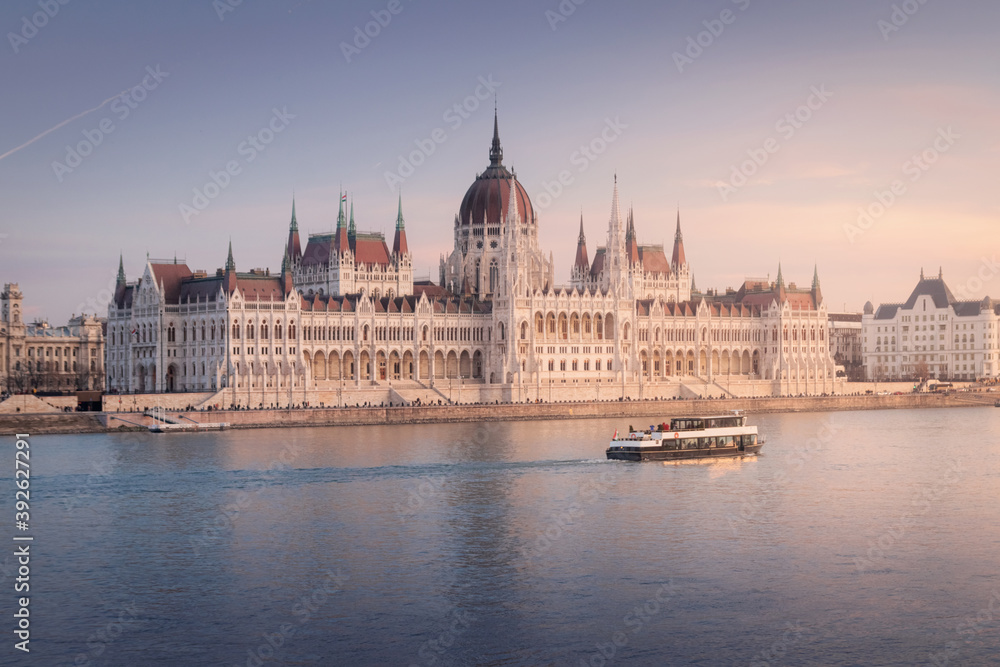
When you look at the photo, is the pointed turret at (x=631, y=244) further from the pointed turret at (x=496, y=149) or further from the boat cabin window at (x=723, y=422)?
the boat cabin window at (x=723, y=422)

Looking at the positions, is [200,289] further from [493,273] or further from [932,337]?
[932,337]

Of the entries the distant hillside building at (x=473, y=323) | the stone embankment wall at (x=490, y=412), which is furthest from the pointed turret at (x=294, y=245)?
the stone embankment wall at (x=490, y=412)

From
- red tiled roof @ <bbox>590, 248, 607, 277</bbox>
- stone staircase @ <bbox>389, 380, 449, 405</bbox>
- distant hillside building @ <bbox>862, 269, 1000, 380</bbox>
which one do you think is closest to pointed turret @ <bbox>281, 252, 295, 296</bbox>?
stone staircase @ <bbox>389, 380, 449, 405</bbox>

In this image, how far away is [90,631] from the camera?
117 feet

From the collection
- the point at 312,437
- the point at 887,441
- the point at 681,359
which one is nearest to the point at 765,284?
the point at 681,359

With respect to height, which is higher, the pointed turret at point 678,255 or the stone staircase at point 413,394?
the pointed turret at point 678,255

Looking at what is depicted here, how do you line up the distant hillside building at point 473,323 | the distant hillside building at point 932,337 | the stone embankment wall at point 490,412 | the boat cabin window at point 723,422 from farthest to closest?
A: the distant hillside building at point 932,337 < the distant hillside building at point 473,323 < the stone embankment wall at point 490,412 < the boat cabin window at point 723,422

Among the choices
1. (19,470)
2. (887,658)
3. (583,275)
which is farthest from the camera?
(583,275)

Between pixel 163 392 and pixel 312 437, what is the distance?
20.2m

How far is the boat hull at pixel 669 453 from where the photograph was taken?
7444cm

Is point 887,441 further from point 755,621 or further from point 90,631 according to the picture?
point 90,631

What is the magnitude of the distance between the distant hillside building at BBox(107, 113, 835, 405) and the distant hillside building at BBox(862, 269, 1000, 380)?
2198 cm

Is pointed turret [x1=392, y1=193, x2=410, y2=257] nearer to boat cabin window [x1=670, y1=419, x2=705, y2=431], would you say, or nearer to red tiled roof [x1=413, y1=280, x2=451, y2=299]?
red tiled roof [x1=413, y1=280, x2=451, y2=299]

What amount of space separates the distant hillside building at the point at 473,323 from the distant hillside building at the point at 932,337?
72.1 feet
